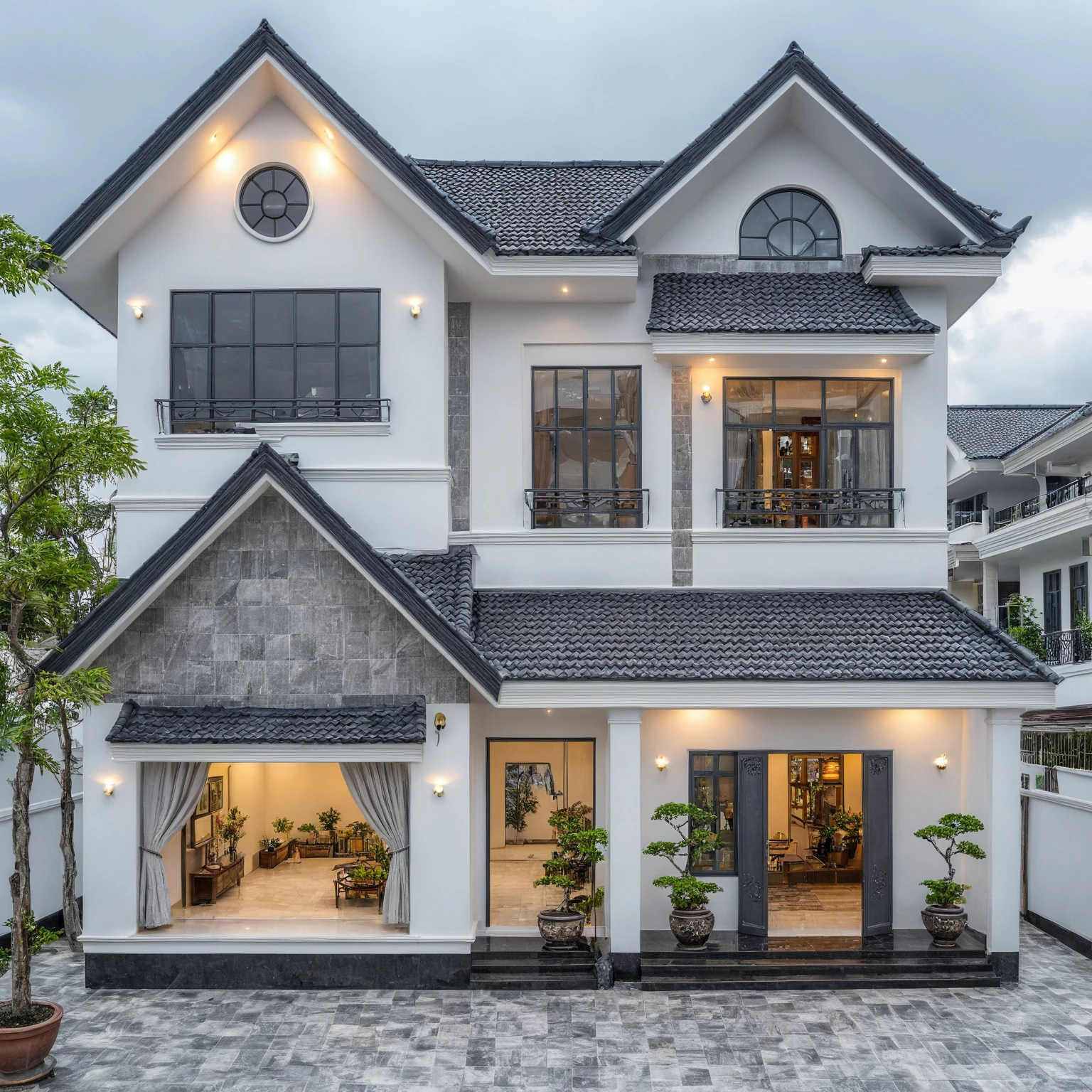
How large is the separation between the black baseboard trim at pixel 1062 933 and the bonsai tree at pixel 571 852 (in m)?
6.12

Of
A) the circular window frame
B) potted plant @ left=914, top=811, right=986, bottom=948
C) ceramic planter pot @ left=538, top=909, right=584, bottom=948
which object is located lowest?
ceramic planter pot @ left=538, top=909, right=584, bottom=948

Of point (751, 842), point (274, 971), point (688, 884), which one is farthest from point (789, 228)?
point (274, 971)

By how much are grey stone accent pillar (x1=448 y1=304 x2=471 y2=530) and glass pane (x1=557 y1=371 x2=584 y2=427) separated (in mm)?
1242

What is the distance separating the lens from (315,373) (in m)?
11.9

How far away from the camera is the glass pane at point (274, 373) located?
11883 millimetres

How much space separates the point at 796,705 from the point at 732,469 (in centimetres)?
346

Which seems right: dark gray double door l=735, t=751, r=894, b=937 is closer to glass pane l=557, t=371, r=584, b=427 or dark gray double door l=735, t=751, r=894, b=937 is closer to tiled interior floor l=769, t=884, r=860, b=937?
tiled interior floor l=769, t=884, r=860, b=937

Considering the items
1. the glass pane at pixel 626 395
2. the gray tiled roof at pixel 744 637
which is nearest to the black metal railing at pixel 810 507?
the gray tiled roof at pixel 744 637

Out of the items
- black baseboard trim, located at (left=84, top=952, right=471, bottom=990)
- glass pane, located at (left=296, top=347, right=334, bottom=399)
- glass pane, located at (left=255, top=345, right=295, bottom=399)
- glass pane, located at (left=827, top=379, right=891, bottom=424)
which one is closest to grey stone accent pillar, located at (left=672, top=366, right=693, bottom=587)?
glass pane, located at (left=827, top=379, right=891, bottom=424)

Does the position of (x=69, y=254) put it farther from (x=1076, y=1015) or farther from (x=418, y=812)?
(x=1076, y=1015)

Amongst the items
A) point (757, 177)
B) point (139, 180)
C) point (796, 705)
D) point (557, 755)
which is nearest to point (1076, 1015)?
point (796, 705)

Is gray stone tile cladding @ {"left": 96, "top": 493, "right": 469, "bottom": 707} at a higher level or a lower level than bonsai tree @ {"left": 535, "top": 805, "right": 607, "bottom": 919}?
higher

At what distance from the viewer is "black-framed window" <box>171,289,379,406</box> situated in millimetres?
11875

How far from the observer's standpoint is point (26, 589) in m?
8.49
